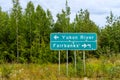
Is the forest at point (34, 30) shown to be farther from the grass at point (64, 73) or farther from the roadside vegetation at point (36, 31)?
the grass at point (64, 73)

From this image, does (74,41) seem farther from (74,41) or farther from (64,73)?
(64,73)

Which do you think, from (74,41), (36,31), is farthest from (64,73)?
(36,31)

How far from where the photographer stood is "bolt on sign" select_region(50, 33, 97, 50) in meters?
17.7

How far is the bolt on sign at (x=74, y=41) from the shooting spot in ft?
58.1

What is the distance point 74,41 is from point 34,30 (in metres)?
28.1

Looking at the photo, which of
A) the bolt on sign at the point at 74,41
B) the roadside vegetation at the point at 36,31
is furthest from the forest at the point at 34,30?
the bolt on sign at the point at 74,41

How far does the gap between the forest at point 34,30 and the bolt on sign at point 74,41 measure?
23819 mm

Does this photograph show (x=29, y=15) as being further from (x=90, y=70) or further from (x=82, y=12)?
(x=90, y=70)

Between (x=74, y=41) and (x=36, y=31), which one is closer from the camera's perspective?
(x=74, y=41)

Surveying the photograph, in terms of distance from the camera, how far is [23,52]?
44.2 metres

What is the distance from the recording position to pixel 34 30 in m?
45.6

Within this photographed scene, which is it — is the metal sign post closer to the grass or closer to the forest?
the grass

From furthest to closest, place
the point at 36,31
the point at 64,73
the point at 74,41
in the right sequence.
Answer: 1. the point at 36,31
2. the point at 74,41
3. the point at 64,73

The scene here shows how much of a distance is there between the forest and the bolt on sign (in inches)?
938
